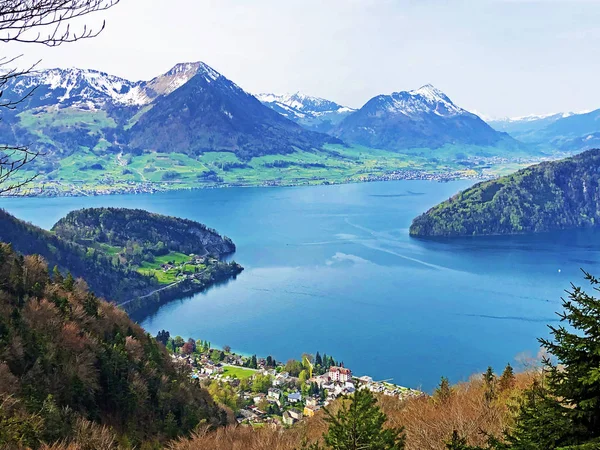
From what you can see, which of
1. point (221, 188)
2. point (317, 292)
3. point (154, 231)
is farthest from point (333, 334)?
point (221, 188)

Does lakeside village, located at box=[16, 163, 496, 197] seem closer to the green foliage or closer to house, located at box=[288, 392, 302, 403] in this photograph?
the green foliage

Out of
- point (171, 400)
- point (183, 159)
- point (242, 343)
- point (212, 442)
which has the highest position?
point (183, 159)

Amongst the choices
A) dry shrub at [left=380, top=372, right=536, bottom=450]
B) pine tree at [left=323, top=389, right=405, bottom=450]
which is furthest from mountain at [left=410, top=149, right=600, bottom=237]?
pine tree at [left=323, top=389, right=405, bottom=450]

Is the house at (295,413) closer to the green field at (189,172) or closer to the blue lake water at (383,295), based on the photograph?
the blue lake water at (383,295)

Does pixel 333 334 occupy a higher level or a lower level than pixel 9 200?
lower

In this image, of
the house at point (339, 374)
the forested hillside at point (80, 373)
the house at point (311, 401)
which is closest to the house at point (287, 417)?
the house at point (311, 401)

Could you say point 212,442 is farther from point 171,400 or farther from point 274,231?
point 274,231
